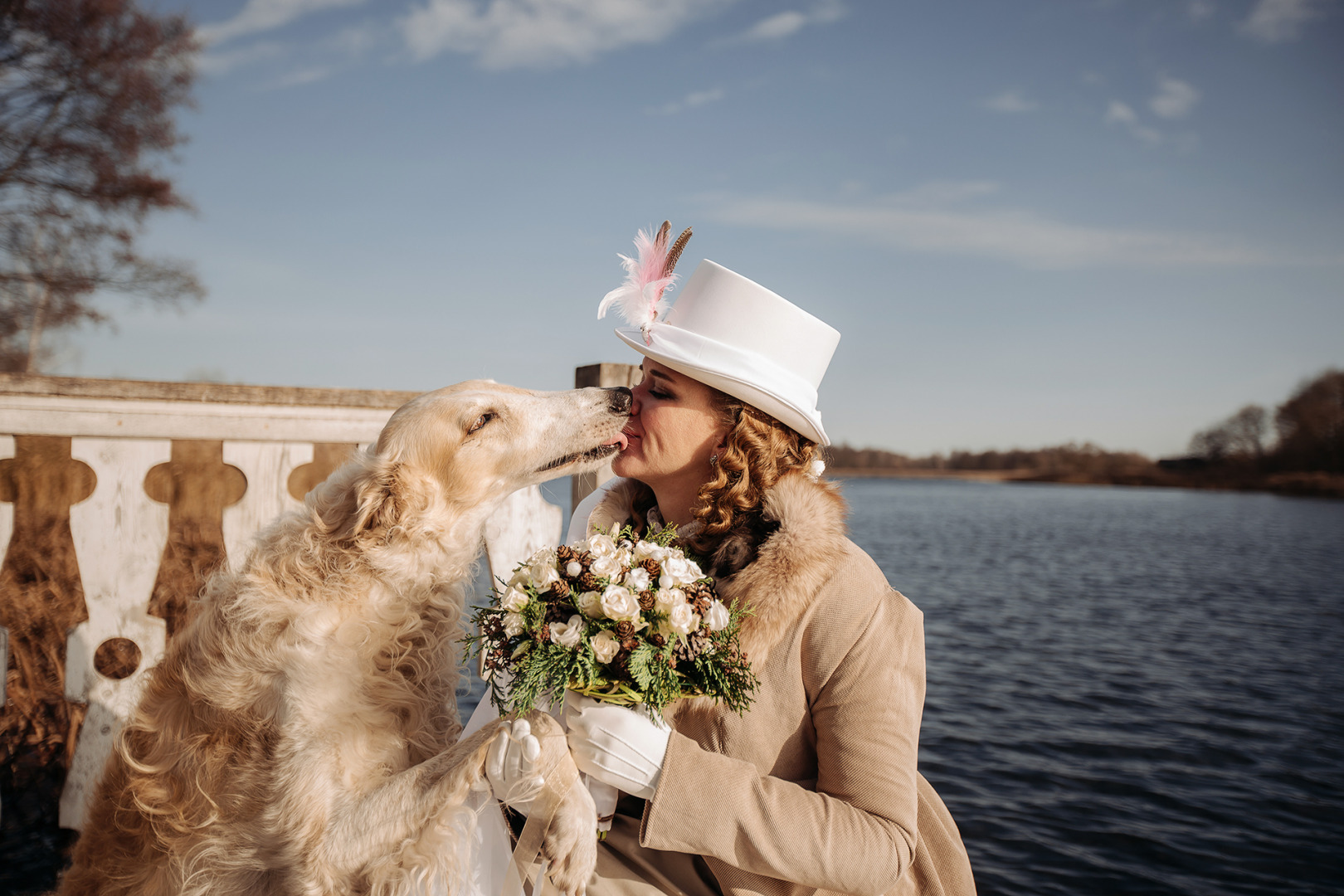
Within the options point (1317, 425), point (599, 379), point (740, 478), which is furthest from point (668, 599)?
point (1317, 425)

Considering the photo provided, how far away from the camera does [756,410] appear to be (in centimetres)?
242

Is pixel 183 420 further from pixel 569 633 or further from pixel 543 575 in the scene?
pixel 569 633

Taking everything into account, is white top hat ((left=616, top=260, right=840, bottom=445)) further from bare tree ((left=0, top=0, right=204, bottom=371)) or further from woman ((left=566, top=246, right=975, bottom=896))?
bare tree ((left=0, top=0, right=204, bottom=371))

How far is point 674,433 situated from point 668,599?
33.2 inches

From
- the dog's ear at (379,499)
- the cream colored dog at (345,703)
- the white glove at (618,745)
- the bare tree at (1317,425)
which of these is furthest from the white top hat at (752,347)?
the bare tree at (1317,425)

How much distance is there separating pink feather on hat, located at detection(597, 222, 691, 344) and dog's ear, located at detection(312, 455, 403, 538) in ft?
2.99

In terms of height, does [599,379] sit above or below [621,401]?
above

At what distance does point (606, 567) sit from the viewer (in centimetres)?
182

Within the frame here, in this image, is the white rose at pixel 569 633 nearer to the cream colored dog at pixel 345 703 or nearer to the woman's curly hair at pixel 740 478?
the cream colored dog at pixel 345 703

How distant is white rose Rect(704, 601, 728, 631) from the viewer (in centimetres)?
184

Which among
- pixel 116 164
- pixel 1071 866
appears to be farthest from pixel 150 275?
pixel 1071 866

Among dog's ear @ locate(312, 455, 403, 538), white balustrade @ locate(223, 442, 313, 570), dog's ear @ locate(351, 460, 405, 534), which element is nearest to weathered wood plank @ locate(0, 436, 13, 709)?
white balustrade @ locate(223, 442, 313, 570)

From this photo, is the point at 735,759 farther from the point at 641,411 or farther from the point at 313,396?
the point at 313,396

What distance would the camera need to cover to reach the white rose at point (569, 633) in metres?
1.76
